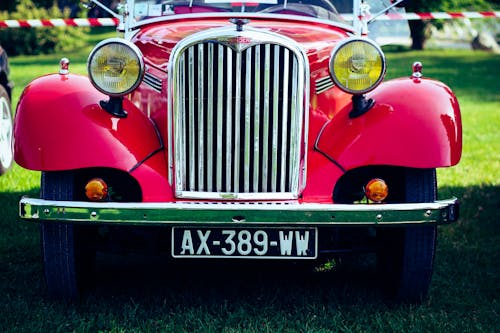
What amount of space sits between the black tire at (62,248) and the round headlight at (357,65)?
4.51 feet

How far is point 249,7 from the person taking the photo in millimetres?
4652

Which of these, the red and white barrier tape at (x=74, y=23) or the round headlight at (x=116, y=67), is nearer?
the round headlight at (x=116, y=67)

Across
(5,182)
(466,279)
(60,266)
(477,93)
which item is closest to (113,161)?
(60,266)

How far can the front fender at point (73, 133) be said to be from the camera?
3.83 m

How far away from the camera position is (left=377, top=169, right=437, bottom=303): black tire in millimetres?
3955

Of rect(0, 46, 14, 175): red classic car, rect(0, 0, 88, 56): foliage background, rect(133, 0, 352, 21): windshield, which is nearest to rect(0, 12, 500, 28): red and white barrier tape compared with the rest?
rect(0, 46, 14, 175): red classic car

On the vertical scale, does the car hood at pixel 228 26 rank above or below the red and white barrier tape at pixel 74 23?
below

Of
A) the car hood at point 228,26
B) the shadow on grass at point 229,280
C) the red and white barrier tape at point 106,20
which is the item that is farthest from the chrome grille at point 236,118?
the red and white barrier tape at point 106,20

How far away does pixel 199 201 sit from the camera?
155 inches

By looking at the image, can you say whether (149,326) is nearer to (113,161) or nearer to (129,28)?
(113,161)

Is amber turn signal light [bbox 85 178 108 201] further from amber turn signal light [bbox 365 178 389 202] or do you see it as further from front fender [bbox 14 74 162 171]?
amber turn signal light [bbox 365 178 389 202]

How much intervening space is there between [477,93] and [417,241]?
13.1 metres

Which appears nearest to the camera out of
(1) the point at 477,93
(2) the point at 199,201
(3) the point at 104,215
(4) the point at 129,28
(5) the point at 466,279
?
(3) the point at 104,215

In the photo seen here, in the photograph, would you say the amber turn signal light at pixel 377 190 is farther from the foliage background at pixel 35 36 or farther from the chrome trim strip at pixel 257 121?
the foliage background at pixel 35 36
